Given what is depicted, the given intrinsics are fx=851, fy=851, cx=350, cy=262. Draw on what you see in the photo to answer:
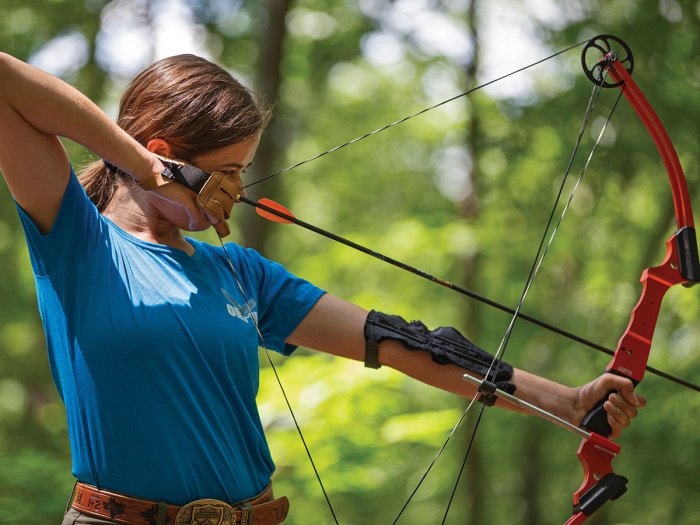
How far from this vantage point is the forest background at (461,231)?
4785mm

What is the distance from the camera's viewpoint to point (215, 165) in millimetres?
1716

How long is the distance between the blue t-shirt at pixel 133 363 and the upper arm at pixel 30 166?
0.07 feet

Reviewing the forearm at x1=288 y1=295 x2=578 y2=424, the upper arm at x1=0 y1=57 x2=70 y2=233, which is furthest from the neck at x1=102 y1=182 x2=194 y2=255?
the forearm at x1=288 y1=295 x2=578 y2=424

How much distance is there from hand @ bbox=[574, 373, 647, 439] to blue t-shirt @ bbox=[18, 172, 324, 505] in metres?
0.77

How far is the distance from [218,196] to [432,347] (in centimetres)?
59

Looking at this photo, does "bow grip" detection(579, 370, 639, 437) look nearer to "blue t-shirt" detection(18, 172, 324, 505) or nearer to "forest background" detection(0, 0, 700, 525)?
"blue t-shirt" detection(18, 172, 324, 505)

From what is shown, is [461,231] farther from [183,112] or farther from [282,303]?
[183,112]

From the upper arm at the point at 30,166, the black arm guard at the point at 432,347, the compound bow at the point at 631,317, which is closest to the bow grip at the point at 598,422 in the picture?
the compound bow at the point at 631,317

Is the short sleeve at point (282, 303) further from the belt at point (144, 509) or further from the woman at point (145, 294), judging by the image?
the belt at point (144, 509)

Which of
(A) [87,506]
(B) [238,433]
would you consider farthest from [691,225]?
(A) [87,506]

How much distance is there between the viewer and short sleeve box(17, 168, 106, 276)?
148 cm

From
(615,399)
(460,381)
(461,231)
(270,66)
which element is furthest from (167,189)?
(461,231)

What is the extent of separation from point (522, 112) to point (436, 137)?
1361 millimetres

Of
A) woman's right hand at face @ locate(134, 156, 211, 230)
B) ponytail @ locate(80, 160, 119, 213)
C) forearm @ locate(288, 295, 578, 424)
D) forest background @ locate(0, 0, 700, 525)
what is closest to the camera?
woman's right hand at face @ locate(134, 156, 211, 230)
